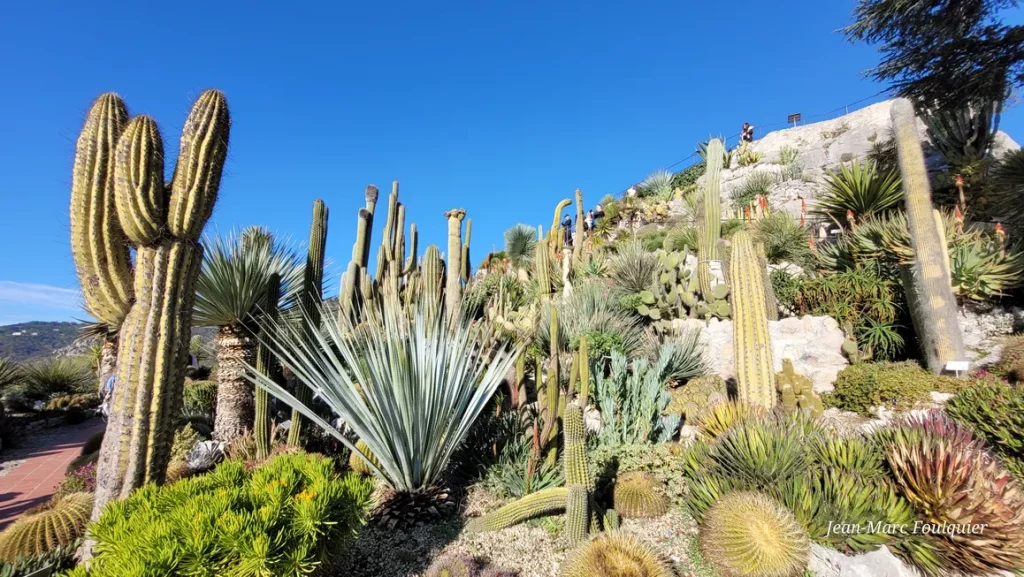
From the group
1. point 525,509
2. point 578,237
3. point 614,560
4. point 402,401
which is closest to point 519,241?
point 578,237

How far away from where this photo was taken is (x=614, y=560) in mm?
2287

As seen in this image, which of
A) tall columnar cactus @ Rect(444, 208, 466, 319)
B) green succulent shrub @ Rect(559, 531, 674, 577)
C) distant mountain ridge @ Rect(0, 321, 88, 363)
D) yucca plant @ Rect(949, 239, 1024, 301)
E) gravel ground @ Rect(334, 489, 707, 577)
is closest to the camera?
green succulent shrub @ Rect(559, 531, 674, 577)

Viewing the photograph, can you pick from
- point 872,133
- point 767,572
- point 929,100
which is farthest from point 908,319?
point 872,133

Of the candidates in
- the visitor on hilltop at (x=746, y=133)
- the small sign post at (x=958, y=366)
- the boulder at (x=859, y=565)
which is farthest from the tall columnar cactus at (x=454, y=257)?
the visitor on hilltop at (x=746, y=133)

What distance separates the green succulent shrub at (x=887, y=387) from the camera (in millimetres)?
5199

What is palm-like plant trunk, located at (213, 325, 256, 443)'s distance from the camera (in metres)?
5.15

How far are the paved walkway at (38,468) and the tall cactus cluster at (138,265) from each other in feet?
10.8

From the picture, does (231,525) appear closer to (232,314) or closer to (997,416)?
(232,314)

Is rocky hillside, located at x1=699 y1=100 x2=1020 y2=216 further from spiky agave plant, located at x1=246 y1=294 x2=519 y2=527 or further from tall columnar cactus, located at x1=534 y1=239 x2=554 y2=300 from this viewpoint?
spiky agave plant, located at x1=246 y1=294 x2=519 y2=527

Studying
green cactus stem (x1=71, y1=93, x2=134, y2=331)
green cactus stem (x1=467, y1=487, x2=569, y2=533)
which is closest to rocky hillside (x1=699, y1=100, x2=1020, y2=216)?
green cactus stem (x1=467, y1=487, x2=569, y2=533)

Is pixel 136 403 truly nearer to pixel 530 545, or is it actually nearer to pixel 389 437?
pixel 389 437

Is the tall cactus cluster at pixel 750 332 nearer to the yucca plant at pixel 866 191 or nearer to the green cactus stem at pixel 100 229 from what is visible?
the green cactus stem at pixel 100 229

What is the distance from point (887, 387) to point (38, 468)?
12.1 meters

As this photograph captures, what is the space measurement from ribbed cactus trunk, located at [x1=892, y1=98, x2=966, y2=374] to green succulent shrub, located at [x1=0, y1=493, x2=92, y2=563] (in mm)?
9403
